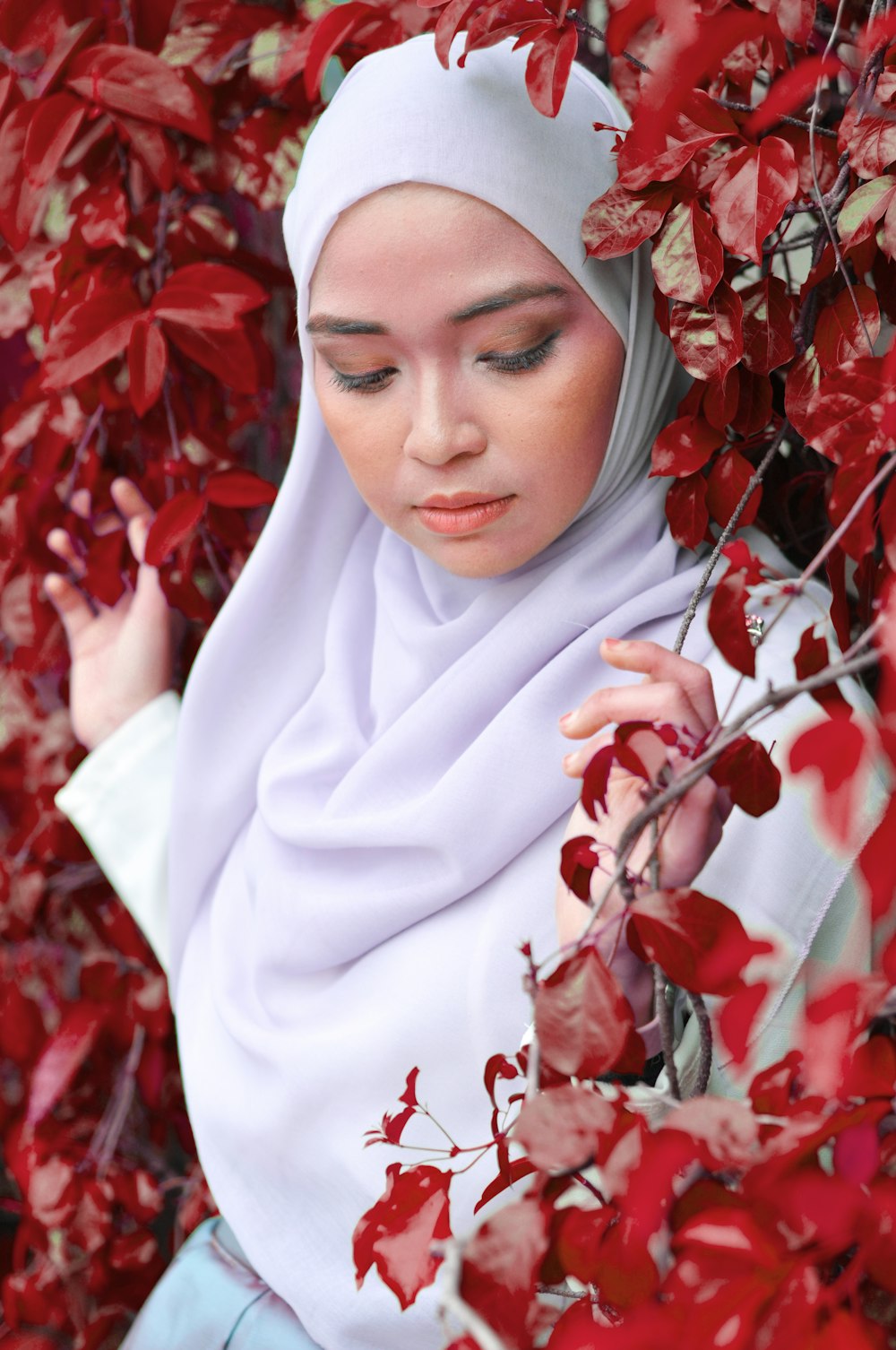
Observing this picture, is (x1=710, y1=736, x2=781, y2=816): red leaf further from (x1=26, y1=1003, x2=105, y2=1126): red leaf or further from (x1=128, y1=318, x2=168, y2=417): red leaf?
(x1=26, y1=1003, x2=105, y2=1126): red leaf

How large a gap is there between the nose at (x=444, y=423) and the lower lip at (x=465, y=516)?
0.19 ft

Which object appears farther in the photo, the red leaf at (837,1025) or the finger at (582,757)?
the finger at (582,757)

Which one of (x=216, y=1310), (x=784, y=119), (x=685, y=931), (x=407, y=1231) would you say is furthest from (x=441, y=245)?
(x=216, y=1310)

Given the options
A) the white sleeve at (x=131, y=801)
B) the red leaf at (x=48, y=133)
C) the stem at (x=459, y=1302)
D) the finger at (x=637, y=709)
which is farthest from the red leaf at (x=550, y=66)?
the white sleeve at (x=131, y=801)

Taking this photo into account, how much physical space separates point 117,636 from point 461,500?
649 mm

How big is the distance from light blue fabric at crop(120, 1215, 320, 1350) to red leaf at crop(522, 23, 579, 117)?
3.61ft

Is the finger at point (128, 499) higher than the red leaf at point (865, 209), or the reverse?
the finger at point (128, 499)

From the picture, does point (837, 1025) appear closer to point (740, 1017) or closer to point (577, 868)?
point (740, 1017)

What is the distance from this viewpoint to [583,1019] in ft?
2.01

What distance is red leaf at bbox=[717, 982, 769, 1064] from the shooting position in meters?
0.60

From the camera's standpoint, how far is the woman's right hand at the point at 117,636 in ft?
5.00

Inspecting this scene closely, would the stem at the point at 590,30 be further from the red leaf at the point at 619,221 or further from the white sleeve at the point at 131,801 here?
the white sleeve at the point at 131,801

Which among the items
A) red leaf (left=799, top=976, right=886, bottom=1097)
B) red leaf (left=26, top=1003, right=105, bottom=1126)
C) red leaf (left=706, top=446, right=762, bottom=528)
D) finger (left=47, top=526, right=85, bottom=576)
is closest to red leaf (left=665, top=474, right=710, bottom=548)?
red leaf (left=706, top=446, right=762, bottom=528)

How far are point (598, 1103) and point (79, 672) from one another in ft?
3.67
